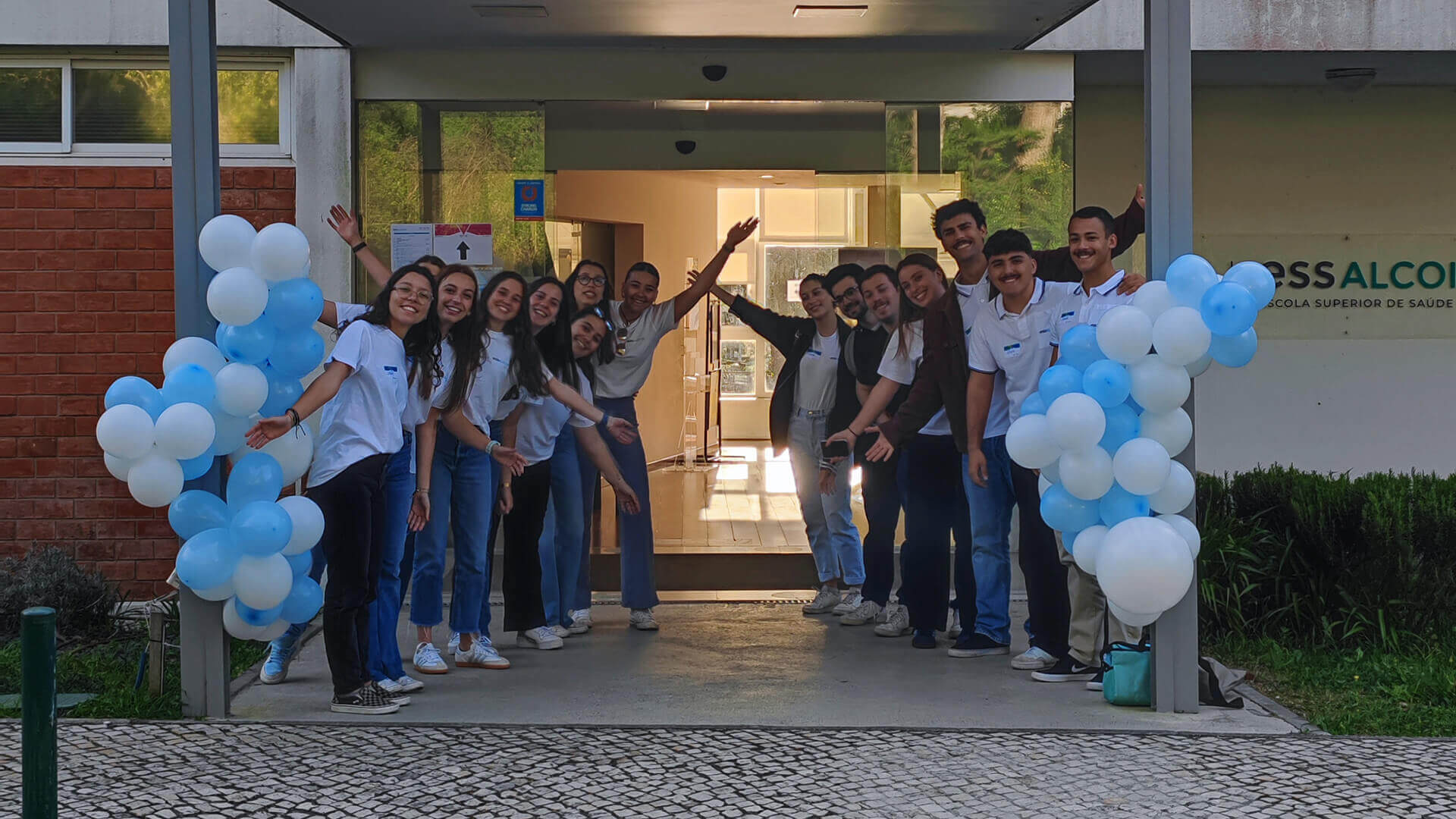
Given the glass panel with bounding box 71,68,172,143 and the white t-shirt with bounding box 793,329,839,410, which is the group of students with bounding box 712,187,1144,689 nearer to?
the white t-shirt with bounding box 793,329,839,410

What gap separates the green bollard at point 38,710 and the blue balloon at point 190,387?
1.73 meters

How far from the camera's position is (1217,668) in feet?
19.0

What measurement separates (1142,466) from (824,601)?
301 centimetres

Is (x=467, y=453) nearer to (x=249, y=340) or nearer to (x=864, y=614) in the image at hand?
(x=249, y=340)

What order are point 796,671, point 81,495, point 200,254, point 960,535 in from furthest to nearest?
point 81,495 < point 960,535 < point 796,671 < point 200,254

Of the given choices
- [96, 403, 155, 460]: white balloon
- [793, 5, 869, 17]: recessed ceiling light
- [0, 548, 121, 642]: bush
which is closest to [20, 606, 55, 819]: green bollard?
[96, 403, 155, 460]: white balloon

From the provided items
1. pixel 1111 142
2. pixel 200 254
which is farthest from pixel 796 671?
pixel 1111 142

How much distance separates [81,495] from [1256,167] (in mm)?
7835

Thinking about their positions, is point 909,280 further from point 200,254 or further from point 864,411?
point 200,254

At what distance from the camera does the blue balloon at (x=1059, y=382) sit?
209 inches

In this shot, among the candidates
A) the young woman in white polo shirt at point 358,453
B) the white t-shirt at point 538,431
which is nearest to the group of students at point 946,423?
the white t-shirt at point 538,431

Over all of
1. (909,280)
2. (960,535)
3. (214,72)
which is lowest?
(960,535)

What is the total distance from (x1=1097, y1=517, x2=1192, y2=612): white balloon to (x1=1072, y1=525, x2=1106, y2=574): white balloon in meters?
0.08

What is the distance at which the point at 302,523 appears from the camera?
513 cm
